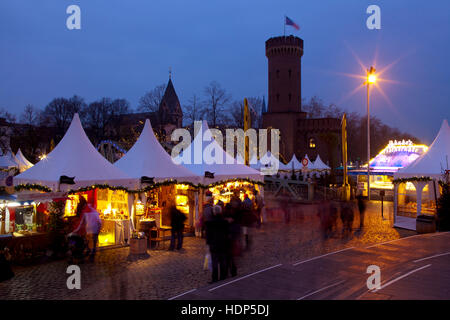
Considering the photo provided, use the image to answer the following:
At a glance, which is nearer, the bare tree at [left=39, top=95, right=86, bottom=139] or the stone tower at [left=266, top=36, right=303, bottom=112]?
the stone tower at [left=266, top=36, right=303, bottom=112]

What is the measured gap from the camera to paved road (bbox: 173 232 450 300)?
6406 mm

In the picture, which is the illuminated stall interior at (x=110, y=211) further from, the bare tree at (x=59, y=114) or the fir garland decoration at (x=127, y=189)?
the bare tree at (x=59, y=114)

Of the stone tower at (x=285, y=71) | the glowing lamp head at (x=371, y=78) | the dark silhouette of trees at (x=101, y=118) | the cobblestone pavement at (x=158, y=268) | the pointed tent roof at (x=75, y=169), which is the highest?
the stone tower at (x=285, y=71)

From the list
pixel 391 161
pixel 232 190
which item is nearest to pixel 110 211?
pixel 232 190

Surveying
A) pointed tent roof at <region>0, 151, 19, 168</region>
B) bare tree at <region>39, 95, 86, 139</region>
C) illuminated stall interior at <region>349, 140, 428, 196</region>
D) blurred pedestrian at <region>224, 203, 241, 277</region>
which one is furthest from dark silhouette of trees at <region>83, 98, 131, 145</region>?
blurred pedestrian at <region>224, 203, 241, 277</region>

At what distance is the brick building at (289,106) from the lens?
5878 cm

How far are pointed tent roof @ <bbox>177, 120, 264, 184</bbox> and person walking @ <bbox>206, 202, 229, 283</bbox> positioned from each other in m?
5.98

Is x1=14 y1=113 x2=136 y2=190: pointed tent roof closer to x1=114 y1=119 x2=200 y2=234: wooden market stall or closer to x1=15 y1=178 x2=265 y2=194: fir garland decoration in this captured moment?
x1=15 y1=178 x2=265 y2=194: fir garland decoration

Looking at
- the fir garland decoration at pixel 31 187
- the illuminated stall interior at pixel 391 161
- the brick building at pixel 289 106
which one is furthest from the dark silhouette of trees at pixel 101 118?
the fir garland decoration at pixel 31 187

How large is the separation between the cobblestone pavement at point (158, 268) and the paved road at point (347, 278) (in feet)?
2.24
